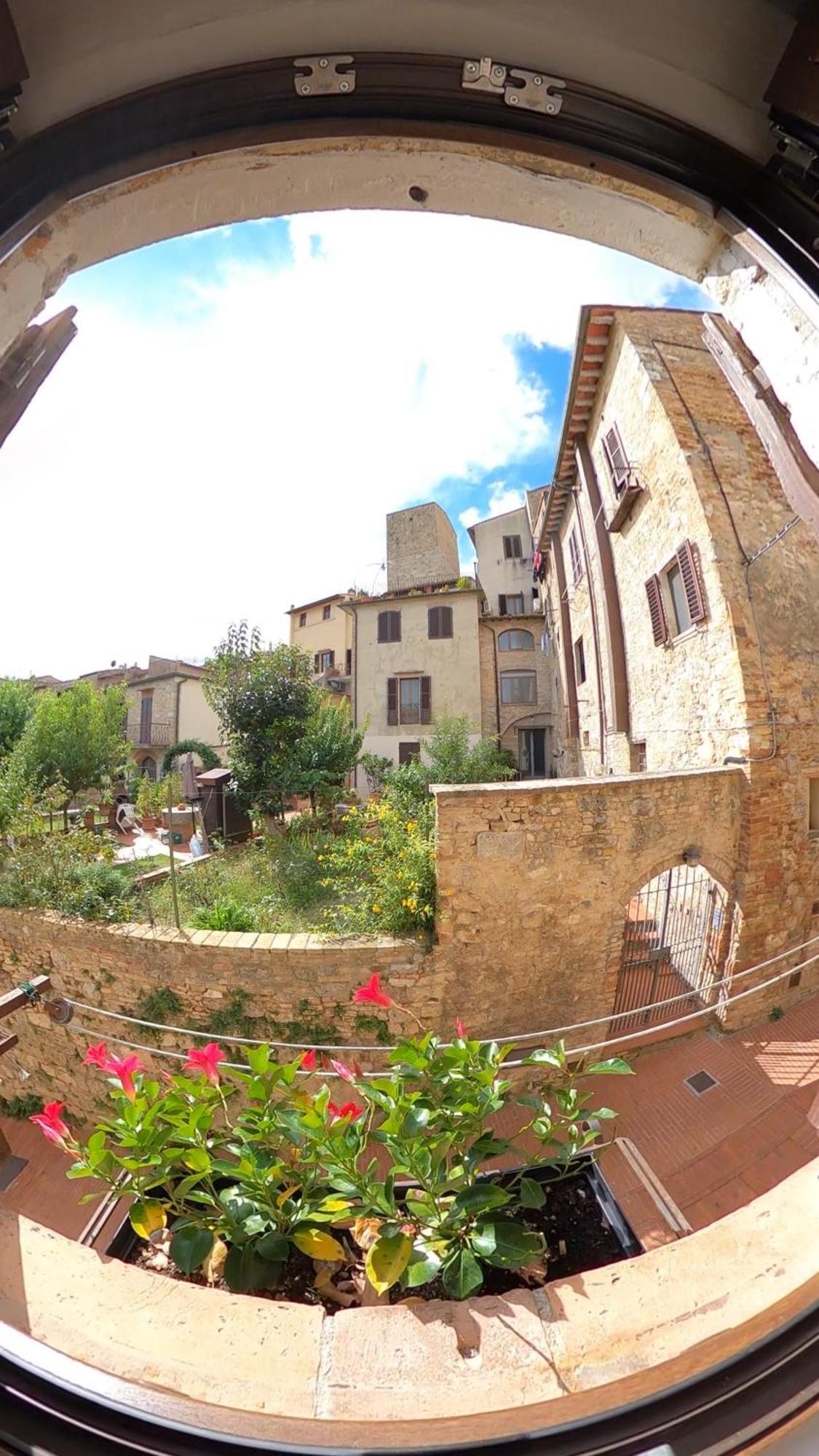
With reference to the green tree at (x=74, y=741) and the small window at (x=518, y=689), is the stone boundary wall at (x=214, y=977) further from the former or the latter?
the small window at (x=518, y=689)

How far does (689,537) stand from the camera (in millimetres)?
6172

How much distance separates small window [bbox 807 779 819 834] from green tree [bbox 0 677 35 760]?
49.9ft

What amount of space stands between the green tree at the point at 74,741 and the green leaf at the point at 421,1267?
1148cm

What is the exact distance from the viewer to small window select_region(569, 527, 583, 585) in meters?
10.5

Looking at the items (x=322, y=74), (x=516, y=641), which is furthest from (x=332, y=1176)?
(x=516, y=641)

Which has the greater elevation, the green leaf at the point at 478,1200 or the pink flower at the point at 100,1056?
the pink flower at the point at 100,1056

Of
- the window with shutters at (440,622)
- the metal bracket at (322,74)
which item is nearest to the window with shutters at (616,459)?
the window with shutters at (440,622)

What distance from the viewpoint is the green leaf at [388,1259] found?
4.46 feet

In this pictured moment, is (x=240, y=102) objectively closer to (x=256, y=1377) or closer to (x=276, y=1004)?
(x=256, y=1377)

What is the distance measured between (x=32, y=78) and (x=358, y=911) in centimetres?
485

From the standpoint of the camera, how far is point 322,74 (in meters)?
0.98

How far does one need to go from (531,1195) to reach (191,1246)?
1.20 meters

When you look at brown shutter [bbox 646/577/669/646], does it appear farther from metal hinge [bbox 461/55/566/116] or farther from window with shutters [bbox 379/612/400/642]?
window with shutters [bbox 379/612/400/642]

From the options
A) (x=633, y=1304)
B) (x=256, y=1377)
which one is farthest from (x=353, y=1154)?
(x=633, y=1304)
